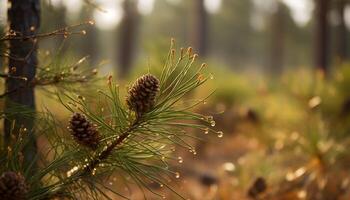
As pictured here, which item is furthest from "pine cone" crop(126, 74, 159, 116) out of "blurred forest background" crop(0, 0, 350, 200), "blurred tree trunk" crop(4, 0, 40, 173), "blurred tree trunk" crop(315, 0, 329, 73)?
"blurred tree trunk" crop(315, 0, 329, 73)

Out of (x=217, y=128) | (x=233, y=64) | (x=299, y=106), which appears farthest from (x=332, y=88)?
(x=233, y=64)

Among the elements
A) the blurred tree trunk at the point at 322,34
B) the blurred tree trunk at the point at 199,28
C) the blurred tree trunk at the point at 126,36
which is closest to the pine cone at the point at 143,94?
the blurred tree trunk at the point at 322,34

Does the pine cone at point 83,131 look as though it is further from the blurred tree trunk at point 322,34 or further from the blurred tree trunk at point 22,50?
the blurred tree trunk at point 322,34

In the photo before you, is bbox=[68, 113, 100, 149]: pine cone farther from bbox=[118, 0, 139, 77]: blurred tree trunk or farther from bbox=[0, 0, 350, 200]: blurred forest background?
bbox=[118, 0, 139, 77]: blurred tree trunk

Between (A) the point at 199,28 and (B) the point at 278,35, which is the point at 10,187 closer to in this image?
(A) the point at 199,28

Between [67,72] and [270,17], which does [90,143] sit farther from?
[270,17]
